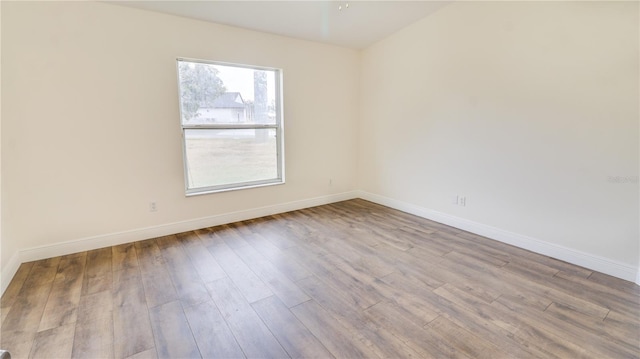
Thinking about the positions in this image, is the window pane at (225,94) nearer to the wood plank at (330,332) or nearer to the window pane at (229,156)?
the window pane at (229,156)

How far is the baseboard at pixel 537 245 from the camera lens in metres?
2.56

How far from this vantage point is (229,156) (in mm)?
3910

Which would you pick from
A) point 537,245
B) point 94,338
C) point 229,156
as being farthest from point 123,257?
point 537,245

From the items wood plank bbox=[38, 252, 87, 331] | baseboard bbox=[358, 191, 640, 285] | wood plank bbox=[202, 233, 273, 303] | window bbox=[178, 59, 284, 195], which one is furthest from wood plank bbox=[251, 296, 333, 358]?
baseboard bbox=[358, 191, 640, 285]

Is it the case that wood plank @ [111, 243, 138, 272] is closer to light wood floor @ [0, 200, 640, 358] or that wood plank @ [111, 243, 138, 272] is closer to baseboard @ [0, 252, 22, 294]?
light wood floor @ [0, 200, 640, 358]

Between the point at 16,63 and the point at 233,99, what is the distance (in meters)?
1.97

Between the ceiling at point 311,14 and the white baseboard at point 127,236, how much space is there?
235 centimetres

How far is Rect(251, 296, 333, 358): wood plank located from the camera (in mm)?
1717

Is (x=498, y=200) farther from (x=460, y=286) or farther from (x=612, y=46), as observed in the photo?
(x=612, y=46)

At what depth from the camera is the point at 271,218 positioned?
4105 mm

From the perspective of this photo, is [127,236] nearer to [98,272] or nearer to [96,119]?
[98,272]

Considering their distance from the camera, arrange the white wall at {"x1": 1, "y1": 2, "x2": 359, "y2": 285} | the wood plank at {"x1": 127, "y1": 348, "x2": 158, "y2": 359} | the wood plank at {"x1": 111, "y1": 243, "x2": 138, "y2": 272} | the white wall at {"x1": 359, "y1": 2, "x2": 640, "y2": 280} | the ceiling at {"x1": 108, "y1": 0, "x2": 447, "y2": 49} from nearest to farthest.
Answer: the wood plank at {"x1": 127, "y1": 348, "x2": 158, "y2": 359}
the white wall at {"x1": 359, "y1": 2, "x2": 640, "y2": 280}
the white wall at {"x1": 1, "y1": 2, "x2": 359, "y2": 285}
the wood plank at {"x1": 111, "y1": 243, "x2": 138, "y2": 272}
the ceiling at {"x1": 108, "y1": 0, "x2": 447, "y2": 49}

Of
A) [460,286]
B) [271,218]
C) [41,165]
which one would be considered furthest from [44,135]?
[460,286]

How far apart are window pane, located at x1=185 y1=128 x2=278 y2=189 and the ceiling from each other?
4.25ft
